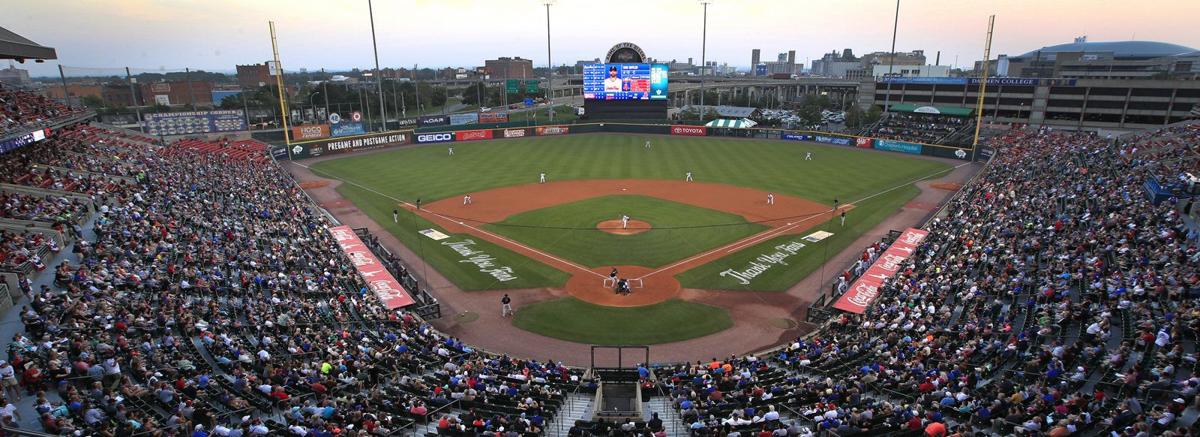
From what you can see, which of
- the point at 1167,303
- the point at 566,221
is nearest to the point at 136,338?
the point at 566,221

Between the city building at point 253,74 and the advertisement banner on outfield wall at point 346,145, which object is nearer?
the advertisement banner on outfield wall at point 346,145

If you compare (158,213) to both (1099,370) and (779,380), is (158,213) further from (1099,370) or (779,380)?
(1099,370)

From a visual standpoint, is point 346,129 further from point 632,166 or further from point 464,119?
point 632,166

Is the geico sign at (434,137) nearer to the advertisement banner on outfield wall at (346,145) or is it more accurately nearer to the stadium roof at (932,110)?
the advertisement banner on outfield wall at (346,145)

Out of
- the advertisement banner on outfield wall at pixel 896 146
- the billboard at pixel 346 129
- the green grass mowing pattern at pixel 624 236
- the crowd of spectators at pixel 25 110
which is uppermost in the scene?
the crowd of spectators at pixel 25 110

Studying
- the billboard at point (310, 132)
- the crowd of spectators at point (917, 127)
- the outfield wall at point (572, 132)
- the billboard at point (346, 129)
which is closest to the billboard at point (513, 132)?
the outfield wall at point (572, 132)
